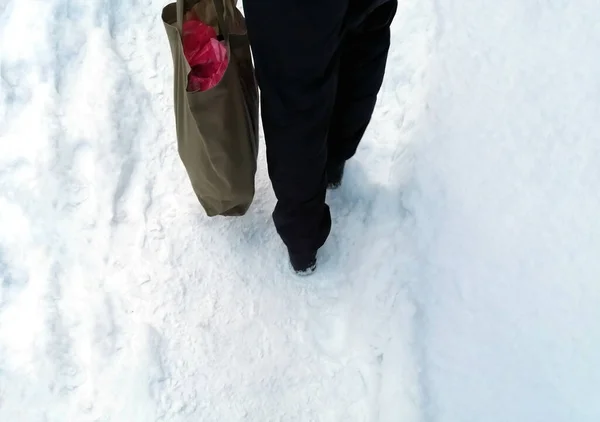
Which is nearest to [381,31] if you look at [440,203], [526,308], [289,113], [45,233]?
[289,113]

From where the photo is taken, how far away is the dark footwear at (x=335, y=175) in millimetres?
1118

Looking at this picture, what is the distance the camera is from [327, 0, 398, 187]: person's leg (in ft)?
2.72

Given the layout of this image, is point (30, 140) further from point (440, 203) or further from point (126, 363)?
point (440, 203)

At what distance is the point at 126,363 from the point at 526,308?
2.58 ft

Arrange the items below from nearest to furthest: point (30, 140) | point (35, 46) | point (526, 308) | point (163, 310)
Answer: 1. point (526, 308)
2. point (163, 310)
3. point (30, 140)
4. point (35, 46)

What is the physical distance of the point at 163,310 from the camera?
111cm

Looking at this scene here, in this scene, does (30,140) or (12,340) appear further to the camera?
(30,140)

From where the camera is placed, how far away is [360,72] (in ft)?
2.94

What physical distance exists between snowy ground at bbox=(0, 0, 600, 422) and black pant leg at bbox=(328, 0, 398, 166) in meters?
0.24

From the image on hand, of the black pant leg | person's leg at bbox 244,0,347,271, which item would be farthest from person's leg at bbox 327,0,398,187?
person's leg at bbox 244,0,347,271

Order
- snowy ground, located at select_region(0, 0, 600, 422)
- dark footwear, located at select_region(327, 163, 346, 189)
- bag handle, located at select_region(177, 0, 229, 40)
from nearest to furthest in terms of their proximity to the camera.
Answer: bag handle, located at select_region(177, 0, 229, 40), snowy ground, located at select_region(0, 0, 600, 422), dark footwear, located at select_region(327, 163, 346, 189)

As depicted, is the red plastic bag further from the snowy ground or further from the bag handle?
the snowy ground

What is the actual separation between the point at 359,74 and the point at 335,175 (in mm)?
301

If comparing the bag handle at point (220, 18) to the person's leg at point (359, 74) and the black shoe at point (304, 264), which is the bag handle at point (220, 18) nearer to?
the person's leg at point (359, 74)
